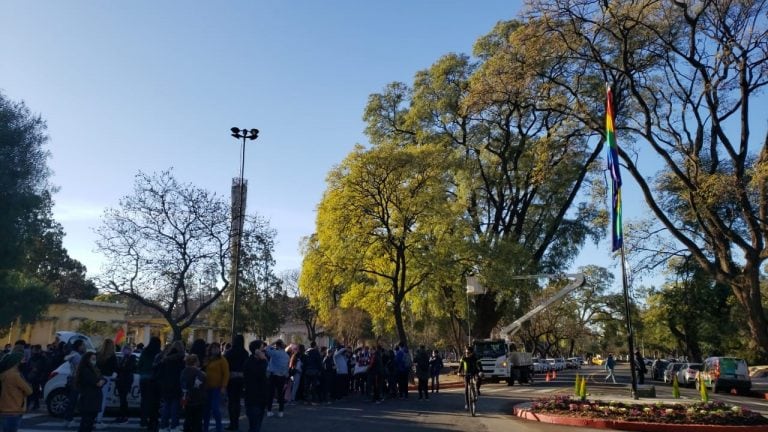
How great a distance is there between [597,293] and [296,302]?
3692 centimetres

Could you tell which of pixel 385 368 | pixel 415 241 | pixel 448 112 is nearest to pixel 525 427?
pixel 385 368

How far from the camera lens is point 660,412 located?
1377 cm

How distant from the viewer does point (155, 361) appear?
39.3ft

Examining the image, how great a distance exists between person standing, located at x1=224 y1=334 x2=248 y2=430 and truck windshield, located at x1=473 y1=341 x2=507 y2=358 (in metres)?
21.4

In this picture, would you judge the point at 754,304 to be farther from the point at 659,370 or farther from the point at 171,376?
the point at 659,370

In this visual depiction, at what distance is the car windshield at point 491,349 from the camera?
3197cm

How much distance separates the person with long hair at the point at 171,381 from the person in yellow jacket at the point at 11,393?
9.47ft

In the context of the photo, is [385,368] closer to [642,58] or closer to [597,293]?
[642,58]

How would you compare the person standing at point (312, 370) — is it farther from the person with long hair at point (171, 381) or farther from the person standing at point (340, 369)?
the person with long hair at point (171, 381)

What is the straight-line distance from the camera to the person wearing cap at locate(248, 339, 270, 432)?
34.7 ft

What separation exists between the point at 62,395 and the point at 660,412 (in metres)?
13.7

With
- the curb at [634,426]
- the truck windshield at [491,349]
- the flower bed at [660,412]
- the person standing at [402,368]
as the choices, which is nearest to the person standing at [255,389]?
the curb at [634,426]

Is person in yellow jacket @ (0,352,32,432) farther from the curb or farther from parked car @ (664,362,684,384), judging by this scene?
parked car @ (664,362,684,384)

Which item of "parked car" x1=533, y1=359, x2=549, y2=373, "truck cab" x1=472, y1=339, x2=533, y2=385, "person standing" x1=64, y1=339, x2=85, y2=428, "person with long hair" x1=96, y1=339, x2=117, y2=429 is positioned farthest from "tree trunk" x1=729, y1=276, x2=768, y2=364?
"parked car" x1=533, y1=359, x2=549, y2=373
